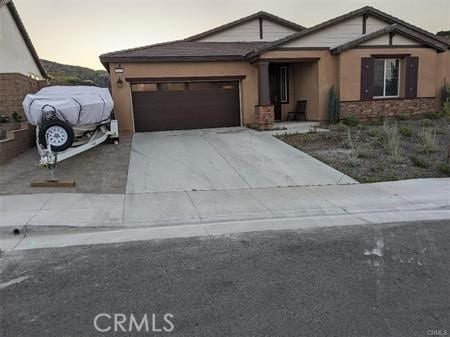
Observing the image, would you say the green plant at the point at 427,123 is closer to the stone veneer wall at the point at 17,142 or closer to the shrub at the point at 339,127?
the shrub at the point at 339,127

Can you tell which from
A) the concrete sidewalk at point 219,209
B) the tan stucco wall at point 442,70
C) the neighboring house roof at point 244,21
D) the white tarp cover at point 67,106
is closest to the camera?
the concrete sidewalk at point 219,209

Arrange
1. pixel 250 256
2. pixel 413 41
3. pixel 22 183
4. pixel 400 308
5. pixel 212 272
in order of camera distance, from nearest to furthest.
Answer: pixel 400 308, pixel 212 272, pixel 250 256, pixel 22 183, pixel 413 41

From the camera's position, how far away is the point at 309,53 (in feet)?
57.1

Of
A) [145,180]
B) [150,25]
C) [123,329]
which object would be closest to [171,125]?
[150,25]

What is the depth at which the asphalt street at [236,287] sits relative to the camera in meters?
3.31

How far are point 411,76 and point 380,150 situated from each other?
7800mm

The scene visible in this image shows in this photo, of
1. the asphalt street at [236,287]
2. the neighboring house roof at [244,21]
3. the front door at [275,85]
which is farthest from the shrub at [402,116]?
the asphalt street at [236,287]

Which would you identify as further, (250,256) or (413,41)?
(413,41)

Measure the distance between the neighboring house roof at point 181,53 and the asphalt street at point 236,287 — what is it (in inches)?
497

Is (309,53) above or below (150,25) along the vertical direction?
below

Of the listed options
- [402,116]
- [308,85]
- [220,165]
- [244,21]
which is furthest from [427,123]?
[220,165]

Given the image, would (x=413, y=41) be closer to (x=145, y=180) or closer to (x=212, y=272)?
(x=145, y=180)

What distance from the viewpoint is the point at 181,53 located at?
17250 millimetres

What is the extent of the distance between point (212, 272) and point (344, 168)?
22.8 feet
